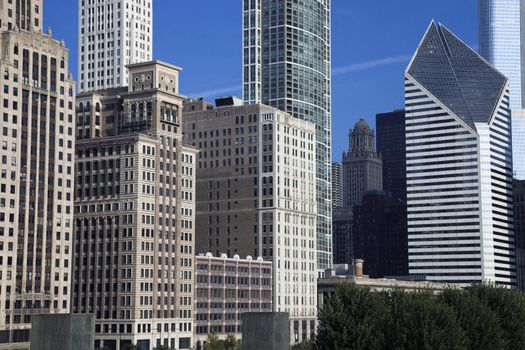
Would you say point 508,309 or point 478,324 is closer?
point 478,324

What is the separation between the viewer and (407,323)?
411 ft

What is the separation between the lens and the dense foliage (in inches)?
4843

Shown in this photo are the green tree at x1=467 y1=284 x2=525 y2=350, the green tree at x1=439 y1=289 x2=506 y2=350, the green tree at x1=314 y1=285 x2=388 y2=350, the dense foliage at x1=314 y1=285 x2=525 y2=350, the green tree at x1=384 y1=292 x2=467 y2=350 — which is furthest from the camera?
the green tree at x1=467 y1=284 x2=525 y2=350

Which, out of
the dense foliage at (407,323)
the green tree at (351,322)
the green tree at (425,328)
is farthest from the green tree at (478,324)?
the green tree at (351,322)

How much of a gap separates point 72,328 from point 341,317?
58.8m

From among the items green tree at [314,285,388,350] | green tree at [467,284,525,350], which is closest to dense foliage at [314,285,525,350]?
green tree at [314,285,388,350]

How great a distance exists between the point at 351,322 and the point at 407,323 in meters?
7.28

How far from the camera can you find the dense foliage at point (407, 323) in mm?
123000

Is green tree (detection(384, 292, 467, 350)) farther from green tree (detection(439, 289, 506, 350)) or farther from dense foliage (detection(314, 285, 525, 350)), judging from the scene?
green tree (detection(439, 289, 506, 350))

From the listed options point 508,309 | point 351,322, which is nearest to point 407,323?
point 351,322

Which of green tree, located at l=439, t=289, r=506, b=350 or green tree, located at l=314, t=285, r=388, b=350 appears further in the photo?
green tree, located at l=439, t=289, r=506, b=350

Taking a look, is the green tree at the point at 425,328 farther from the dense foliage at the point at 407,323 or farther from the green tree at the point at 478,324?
the green tree at the point at 478,324

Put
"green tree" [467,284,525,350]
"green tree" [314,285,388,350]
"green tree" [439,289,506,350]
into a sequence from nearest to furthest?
"green tree" [314,285,388,350]
"green tree" [439,289,506,350]
"green tree" [467,284,525,350]

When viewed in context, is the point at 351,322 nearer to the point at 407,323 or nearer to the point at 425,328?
the point at 407,323
